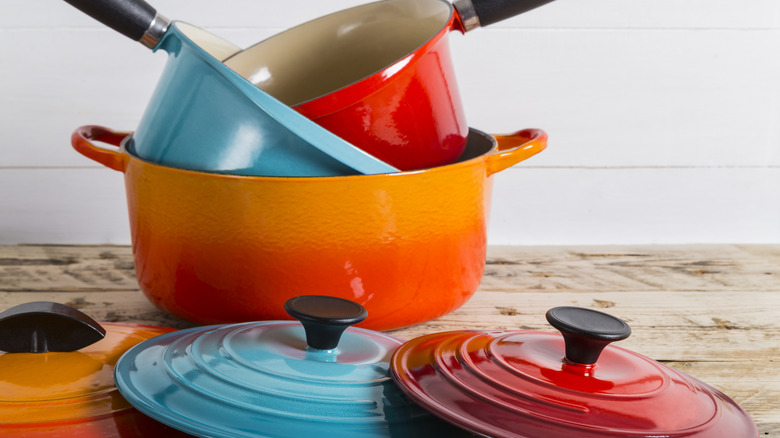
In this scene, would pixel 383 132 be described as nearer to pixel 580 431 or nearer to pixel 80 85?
pixel 580 431

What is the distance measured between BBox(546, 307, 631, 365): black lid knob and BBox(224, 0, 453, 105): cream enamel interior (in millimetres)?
433

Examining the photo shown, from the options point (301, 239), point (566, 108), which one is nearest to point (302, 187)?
point (301, 239)

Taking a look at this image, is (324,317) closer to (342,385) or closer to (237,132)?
(342,385)

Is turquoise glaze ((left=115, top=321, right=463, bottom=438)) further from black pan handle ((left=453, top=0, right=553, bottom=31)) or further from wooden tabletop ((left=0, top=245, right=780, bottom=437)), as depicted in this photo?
black pan handle ((left=453, top=0, right=553, bottom=31))

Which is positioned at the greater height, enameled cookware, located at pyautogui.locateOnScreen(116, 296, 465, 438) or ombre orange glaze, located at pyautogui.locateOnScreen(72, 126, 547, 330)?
ombre orange glaze, located at pyautogui.locateOnScreen(72, 126, 547, 330)

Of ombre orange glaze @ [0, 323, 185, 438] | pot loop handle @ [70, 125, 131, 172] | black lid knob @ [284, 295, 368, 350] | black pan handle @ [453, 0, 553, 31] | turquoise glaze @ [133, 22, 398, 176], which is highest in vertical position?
black pan handle @ [453, 0, 553, 31]

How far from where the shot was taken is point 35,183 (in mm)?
1087

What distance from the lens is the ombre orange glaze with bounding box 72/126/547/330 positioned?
0.55m

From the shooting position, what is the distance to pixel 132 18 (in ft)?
1.92

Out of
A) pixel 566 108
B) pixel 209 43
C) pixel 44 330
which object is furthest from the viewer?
pixel 566 108

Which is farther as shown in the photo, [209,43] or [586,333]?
[209,43]

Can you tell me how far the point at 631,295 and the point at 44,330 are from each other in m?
0.61

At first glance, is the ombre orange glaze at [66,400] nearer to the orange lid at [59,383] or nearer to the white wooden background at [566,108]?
the orange lid at [59,383]

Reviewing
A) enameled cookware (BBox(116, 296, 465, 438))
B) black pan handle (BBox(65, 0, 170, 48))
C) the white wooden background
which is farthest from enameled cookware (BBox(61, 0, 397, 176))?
the white wooden background
